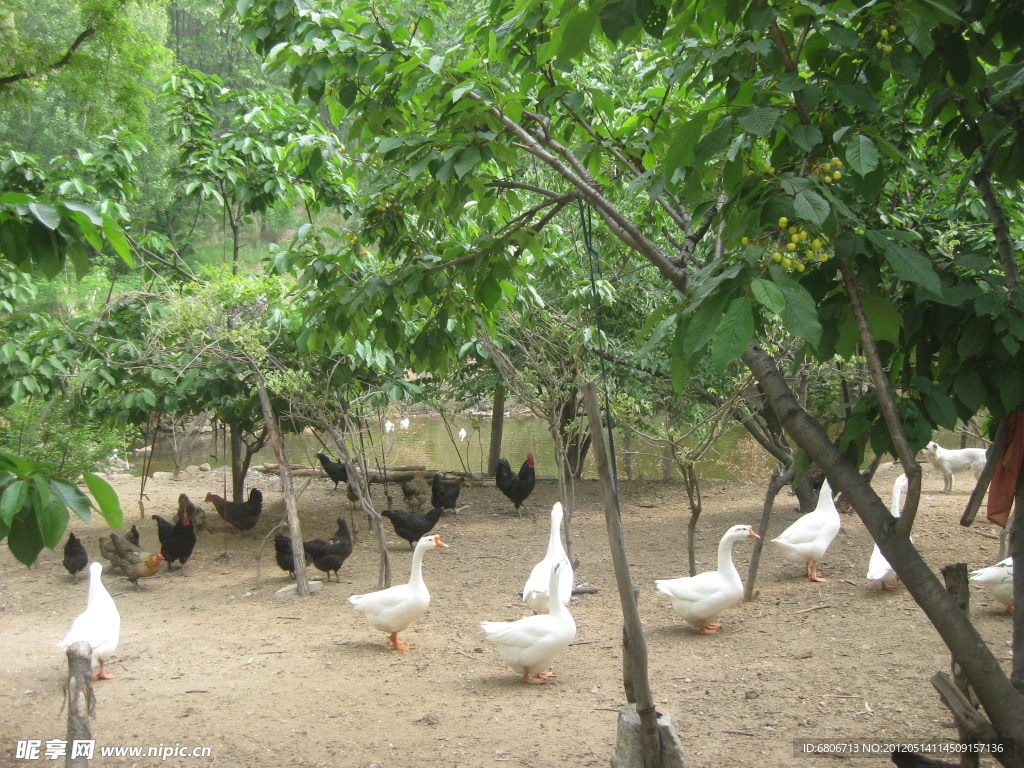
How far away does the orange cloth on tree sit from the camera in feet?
8.84

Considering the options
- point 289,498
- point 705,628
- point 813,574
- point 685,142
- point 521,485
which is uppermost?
point 685,142

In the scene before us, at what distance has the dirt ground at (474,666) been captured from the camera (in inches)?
156

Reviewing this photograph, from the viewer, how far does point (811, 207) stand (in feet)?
6.07

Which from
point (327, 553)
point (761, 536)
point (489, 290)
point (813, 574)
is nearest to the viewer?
point (489, 290)

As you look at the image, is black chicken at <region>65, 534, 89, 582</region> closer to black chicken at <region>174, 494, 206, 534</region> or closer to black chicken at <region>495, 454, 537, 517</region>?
black chicken at <region>174, 494, 206, 534</region>

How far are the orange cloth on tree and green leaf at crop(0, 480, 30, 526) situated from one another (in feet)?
9.73

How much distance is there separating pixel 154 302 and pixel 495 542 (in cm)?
469

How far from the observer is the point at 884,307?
2113 mm

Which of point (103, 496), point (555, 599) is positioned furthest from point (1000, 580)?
point (103, 496)

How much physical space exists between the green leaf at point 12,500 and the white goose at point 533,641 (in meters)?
3.68

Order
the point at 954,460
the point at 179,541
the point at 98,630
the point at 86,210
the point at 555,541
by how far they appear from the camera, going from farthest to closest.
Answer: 1. the point at 954,460
2. the point at 179,541
3. the point at 555,541
4. the point at 98,630
5. the point at 86,210

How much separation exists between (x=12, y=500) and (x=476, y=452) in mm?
17100

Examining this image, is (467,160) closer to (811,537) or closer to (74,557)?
(811,537)

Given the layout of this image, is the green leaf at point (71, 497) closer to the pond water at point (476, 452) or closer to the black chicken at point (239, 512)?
the black chicken at point (239, 512)
